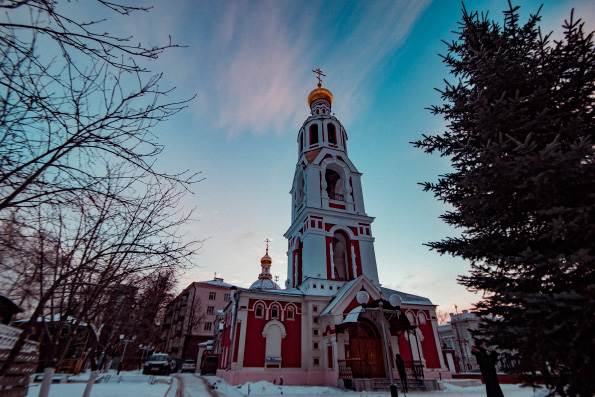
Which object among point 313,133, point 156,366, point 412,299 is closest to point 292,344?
point 412,299

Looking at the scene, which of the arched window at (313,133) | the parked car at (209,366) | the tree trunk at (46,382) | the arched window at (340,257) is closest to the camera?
the tree trunk at (46,382)

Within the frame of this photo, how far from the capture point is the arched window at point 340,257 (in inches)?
778

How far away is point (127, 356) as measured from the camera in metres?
26.9

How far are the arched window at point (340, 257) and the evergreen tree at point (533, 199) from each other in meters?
13.8

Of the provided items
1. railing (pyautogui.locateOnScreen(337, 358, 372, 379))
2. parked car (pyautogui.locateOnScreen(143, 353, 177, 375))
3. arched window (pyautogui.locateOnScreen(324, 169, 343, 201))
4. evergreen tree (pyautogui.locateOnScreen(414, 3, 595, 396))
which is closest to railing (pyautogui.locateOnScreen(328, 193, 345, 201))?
arched window (pyautogui.locateOnScreen(324, 169, 343, 201))

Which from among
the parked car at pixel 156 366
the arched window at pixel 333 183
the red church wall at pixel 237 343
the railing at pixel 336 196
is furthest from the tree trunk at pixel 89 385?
the arched window at pixel 333 183

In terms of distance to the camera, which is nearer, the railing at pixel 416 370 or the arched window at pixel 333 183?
the railing at pixel 416 370

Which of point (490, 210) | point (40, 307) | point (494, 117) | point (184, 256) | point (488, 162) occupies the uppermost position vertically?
point (494, 117)

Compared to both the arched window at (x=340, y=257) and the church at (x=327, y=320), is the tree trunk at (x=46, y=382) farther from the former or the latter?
the arched window at (x=340, y=257)

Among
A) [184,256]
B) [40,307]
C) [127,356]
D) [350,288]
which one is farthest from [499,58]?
[127,356]

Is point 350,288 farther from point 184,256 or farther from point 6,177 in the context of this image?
point 6,177

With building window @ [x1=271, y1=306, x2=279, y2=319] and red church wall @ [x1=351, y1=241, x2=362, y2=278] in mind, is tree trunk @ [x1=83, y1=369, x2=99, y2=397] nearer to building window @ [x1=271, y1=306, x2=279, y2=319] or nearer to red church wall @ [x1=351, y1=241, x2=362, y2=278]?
building window @ [x1=271, y1=306, x2=279, y2=319]

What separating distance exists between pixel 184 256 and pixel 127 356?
98.7ft

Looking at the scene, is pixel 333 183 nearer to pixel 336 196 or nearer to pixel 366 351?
pixel 336 196
